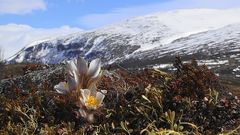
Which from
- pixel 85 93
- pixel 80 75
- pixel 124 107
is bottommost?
pixel 124 107

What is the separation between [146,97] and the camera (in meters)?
4.03

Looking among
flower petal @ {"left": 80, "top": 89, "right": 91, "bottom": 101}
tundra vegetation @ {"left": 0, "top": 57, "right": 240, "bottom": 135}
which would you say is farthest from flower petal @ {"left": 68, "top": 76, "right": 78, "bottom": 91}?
flower petal @ {"left": 80, "top": 89, "right": 91, "bottom": 101}

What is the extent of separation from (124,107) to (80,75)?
1.35 ft

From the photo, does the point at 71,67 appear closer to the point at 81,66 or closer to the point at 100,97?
the point at 81,66

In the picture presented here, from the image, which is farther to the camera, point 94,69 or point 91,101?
point 94,69

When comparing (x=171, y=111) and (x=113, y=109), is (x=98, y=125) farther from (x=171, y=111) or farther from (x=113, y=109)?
(x=171, y=111)

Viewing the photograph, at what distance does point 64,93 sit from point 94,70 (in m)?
0.29

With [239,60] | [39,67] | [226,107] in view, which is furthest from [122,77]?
[239,60]

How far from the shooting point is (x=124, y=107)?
4027 millimetres

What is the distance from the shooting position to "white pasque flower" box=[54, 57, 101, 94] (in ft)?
13.1

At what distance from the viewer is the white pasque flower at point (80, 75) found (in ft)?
13.1

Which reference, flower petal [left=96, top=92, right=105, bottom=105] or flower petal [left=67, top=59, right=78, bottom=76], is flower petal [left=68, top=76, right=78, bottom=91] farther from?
flower petal [left=96, top=92, right=105, bottom=105]

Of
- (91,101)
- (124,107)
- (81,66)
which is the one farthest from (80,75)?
(124,107)

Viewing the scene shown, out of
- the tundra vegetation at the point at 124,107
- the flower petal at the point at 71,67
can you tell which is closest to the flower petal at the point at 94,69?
the tundra vegetation at the point at 124,107
